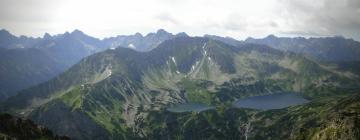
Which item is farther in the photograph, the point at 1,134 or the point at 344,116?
the point at 344,116

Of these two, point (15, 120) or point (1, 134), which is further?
point (15, 120)

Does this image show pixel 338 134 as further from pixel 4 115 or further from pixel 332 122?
pixel 4 115

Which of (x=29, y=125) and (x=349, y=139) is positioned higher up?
(x=29, y=125)

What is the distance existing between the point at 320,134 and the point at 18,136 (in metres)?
143

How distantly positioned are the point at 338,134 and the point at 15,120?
15371 centimetres

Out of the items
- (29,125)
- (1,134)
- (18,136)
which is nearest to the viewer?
(1,134)

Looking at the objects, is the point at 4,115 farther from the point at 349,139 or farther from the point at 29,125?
the point at 349,139

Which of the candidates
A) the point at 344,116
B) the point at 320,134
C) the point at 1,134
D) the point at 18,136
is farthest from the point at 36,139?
the point at 344,116

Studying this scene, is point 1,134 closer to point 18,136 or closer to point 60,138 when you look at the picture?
point 18,136

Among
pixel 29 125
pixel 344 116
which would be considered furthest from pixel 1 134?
pixel 344 116

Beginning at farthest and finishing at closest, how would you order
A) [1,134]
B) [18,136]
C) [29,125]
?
[29,125]
[18,136]
[1,134]

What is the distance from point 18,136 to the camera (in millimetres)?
173125

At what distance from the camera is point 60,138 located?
613 ft

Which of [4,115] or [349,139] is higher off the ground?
[4,115]
